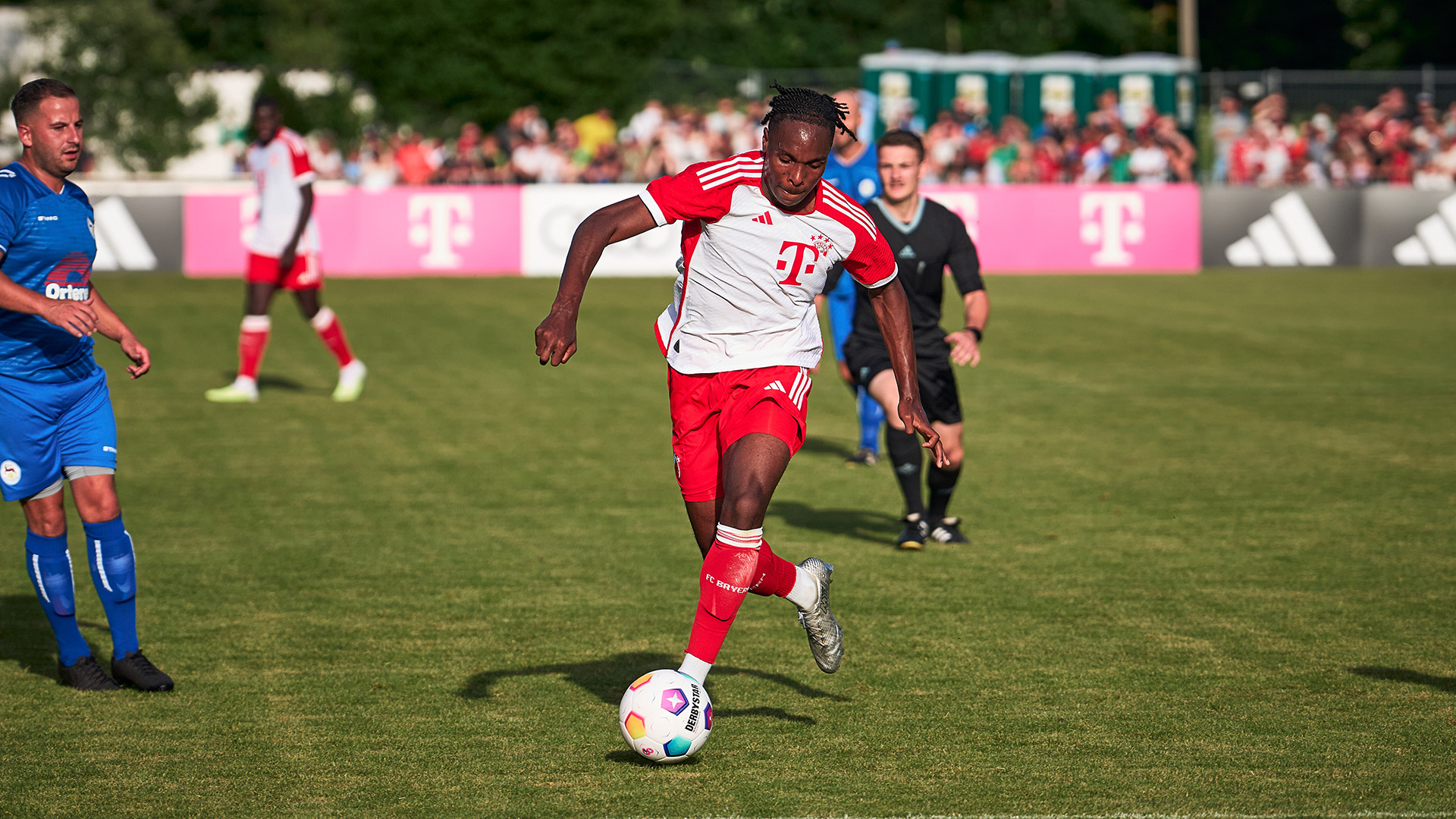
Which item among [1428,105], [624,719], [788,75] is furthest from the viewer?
[788,75]

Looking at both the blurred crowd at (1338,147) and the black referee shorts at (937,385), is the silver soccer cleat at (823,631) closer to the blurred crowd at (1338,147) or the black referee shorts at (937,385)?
the black referee shorts at (937,385)

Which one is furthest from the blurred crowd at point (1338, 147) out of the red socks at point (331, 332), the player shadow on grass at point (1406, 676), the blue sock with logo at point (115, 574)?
the blue sock with logo at point (115, 574)

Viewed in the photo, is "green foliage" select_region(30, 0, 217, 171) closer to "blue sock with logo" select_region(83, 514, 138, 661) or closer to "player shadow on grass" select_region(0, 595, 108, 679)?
"player shadow on grass" select_region(0, 595, 108, 679)

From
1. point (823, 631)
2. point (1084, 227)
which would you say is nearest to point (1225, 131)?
point (1084, 227)

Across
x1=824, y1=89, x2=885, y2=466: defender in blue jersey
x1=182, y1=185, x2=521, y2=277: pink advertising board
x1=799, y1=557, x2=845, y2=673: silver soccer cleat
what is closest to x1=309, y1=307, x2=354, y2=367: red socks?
x1=824, y1=89, x2=885, y2=466: defender in blue jersey

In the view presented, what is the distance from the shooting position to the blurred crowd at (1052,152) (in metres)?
29.1

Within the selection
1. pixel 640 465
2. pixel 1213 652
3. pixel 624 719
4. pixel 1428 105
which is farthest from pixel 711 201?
pixel 1428 105

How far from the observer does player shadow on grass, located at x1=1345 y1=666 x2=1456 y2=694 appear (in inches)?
237

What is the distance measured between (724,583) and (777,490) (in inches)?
196

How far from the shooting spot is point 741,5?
203 ft

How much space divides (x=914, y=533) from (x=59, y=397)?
4.44 m

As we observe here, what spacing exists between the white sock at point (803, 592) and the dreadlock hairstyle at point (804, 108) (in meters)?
1.54

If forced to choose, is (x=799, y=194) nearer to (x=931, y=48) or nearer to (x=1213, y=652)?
(x=1213, y=652)

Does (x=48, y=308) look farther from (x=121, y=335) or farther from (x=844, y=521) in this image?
(x=844, y=521)
